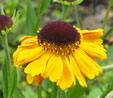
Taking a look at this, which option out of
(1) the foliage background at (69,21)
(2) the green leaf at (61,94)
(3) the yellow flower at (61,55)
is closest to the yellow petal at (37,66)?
(3) the yellow flower at (61,55)

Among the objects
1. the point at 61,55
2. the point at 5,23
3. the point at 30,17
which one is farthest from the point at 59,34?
the point at 30,17

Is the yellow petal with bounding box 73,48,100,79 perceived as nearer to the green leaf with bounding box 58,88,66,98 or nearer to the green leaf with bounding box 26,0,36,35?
the green leaf with bounding box 58,88,66,98

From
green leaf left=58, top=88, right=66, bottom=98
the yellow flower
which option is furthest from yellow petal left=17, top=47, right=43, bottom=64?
green leaf left=58, top=88, right=66, bottom=98

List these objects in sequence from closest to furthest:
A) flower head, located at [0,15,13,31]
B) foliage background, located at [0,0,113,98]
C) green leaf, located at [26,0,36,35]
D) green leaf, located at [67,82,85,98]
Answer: flower head, located at [0,15,13,31] → green leaf, located at [67,82,85,98] → green leaf, located at [26,0,36,35] → foliage background, located at [0,0,113,98]

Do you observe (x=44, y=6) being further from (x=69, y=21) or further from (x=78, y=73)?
(x=69, y=21)

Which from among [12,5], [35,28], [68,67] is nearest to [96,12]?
[12,5]

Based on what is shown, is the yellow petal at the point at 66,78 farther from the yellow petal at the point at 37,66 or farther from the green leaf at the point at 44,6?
the green leaf at the point at 44,6
